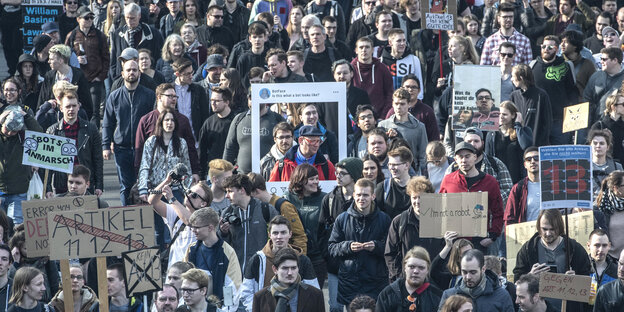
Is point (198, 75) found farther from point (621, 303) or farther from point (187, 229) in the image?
point (621, 303)

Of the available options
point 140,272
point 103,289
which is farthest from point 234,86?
point 103,289

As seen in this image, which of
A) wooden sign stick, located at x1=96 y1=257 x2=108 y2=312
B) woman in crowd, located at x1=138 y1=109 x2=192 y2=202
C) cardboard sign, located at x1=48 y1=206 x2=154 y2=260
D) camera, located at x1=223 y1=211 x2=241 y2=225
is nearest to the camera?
wooden sign stick, located at x1=96 y1=257 x2=108 y2=312

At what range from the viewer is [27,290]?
424 inches

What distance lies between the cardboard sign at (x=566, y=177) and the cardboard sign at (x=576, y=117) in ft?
7.99

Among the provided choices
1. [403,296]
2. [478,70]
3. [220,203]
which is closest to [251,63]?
[478,70]

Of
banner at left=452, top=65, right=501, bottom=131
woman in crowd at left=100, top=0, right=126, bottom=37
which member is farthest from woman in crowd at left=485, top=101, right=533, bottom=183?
woman in crowd at left=100, top=0, right=126, bottom=37

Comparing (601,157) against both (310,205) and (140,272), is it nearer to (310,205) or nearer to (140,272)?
(310,205)

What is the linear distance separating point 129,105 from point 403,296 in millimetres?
5773

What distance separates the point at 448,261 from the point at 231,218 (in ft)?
6.33

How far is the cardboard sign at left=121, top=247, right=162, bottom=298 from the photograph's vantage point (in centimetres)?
1064

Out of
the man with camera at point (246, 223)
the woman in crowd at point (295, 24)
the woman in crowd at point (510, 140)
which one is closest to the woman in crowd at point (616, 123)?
the woman in crowd at point (510, 140)

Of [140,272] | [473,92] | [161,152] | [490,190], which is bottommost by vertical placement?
[140,272]

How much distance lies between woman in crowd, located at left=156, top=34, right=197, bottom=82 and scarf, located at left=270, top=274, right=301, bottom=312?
7.01 meters

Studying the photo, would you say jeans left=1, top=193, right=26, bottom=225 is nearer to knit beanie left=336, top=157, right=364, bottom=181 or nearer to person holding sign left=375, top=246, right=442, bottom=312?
knit beanie left=336, top=157, right=364, bottom=181
